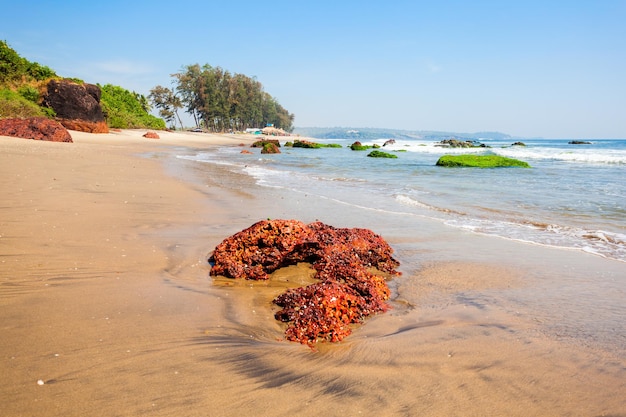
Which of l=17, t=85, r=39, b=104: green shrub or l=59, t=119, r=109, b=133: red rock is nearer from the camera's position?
l=59, t=119, r=109, b=133: red rock

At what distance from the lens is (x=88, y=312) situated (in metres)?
3.09

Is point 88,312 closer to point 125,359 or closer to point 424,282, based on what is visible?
point 125,359

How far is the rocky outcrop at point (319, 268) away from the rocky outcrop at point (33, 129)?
68.0ft

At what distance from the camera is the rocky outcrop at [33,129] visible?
66.6 feet

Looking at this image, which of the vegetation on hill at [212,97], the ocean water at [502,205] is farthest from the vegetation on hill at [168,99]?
the ocean water at [502,205]

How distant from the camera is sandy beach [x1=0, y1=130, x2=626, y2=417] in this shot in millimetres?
2123

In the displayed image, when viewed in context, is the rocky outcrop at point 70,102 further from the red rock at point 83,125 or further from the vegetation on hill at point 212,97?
the vegetation on hill at point 212,97

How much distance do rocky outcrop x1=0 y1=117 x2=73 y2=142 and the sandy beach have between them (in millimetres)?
18990

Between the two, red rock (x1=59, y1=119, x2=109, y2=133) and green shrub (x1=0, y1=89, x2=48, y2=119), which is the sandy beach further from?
red rock (x1=59, y1=119, x2=109, y2=133)

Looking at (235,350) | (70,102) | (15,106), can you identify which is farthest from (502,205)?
(70,102)

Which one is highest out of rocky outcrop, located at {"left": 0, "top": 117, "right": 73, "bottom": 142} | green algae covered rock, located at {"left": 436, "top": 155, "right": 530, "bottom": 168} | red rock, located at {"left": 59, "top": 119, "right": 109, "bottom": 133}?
red rock, located at {"left": 59, "top": 119, "right": 109, "bottom": 133}

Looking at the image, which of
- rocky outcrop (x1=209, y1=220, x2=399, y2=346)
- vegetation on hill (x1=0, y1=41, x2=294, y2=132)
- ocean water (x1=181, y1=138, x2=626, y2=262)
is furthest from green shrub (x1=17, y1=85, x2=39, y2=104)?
rocky outcrop (x1=209, y1=220, x2=399, y2=346)

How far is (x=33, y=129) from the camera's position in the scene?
68.3 feet

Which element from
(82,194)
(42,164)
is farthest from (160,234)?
(42,164)
